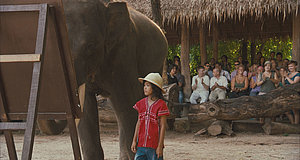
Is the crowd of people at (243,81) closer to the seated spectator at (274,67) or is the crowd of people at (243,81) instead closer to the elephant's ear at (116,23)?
the seated spectator at (274,67)

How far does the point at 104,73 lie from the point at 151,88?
0.92m

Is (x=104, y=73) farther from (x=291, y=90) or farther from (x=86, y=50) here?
(x=291, y=90)

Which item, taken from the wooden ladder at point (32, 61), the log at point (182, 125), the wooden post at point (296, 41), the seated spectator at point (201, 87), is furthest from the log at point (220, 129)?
the wooden ladder at point (32, 61)

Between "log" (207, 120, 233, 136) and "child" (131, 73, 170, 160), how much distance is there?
496cm

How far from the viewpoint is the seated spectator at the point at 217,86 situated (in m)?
9.34

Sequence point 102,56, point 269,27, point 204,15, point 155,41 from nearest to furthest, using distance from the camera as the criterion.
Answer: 1. point 102,56
2. point 155,41
3. point 204,15
4. point 269,27

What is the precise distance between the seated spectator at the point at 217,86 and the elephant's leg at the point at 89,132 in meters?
5.29

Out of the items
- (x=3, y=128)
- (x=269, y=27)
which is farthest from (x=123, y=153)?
(x=269, y=27)

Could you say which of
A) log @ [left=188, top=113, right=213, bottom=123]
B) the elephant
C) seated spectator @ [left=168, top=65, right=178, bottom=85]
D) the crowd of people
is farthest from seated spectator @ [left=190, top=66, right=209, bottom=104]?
the elephant

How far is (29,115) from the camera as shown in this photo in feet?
7.11

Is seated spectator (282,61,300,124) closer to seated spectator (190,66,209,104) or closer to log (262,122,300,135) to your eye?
log (262,122,300,135)

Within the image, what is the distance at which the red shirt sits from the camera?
3525mm

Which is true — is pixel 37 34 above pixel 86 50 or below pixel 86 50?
above

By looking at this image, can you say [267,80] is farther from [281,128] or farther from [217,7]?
[217,7]
